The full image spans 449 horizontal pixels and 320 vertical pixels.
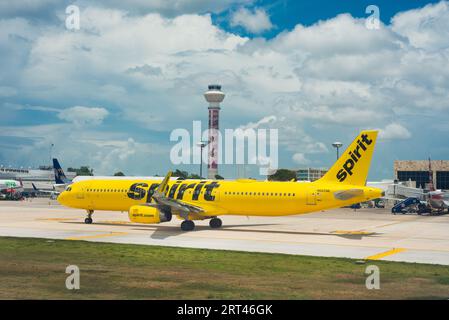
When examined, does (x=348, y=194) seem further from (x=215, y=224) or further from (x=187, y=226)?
(x=187, y=226)

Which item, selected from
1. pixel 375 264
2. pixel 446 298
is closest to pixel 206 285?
pixel 446 298

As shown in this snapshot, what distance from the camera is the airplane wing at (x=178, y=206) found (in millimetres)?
40938

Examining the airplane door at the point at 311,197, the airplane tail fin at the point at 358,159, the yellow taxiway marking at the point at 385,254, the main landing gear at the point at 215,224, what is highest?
the airplane tail fin at the point at 358,159

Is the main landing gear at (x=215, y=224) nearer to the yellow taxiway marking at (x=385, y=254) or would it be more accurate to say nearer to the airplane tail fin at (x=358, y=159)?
the airplane tail fin at (x=358, y=159)

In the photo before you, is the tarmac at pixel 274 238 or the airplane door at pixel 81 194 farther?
the airplane door at pixel 81 194

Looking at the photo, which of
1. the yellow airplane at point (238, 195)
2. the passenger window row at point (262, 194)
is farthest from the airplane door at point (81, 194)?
the passenger window row at point (262, 194)

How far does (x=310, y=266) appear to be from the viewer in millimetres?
24750

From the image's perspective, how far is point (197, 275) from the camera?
71.7 ft

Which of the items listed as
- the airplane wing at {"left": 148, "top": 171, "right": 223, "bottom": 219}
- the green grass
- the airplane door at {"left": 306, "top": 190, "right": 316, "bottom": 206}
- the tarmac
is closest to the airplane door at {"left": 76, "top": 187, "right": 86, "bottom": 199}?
the tarmac

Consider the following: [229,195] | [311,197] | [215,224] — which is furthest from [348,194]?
[215,224]

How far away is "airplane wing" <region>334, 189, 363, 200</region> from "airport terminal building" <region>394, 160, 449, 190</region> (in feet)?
438

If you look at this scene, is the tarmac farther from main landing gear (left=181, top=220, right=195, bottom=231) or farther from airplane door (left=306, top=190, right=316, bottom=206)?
airplane door (left=306, top=190, right=316, bottom=206)
